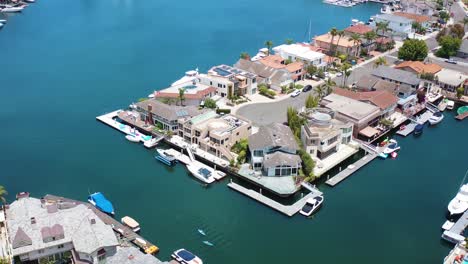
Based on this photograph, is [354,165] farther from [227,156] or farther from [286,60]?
[286,60]

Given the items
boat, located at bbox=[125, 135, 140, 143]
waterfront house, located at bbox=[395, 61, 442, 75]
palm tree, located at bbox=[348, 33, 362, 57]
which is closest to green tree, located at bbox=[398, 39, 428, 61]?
waterfront house, located at bbox=[395, 61, 442, 75]

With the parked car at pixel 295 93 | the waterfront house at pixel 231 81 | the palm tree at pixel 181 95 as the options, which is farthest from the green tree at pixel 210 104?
the parked car at pixel 295 93

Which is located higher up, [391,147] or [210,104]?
[210,104]

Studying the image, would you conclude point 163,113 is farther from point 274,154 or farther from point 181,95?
point 274,154

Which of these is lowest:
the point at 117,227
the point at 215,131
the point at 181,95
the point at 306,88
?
the point at 117,227

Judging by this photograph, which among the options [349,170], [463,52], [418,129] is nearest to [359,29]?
[463,52]

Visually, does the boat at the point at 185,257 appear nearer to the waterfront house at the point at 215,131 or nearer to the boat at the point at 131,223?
the boat at the point at 131,223
